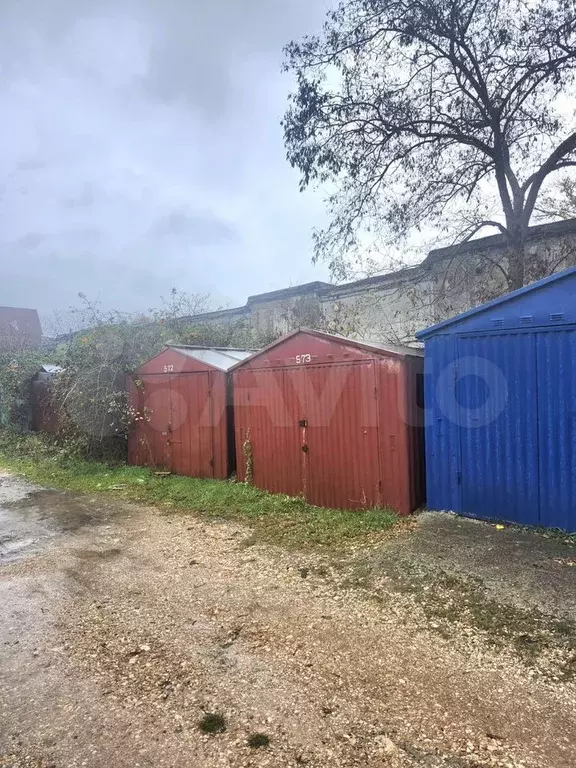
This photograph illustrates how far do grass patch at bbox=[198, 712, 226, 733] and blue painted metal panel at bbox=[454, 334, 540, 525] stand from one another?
13.0 ft

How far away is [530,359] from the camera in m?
5.03

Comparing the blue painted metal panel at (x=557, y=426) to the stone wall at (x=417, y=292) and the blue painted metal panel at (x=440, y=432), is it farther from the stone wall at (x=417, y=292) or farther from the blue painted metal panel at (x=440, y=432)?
the stone wall at (x=417, y=292)

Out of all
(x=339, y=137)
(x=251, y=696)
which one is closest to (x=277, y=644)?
(x=251, y=696)

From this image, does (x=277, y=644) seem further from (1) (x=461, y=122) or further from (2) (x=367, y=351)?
(1) (x=461, y=122)

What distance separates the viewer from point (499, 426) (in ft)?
17.2

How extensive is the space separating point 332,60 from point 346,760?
33.7 feet

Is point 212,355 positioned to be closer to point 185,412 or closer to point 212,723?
point 185,412

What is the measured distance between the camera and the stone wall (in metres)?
9.85

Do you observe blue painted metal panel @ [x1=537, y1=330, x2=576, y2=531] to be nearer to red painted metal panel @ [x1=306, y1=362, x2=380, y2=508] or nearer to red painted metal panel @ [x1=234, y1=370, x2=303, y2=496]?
red painted metal panel @ [x1=306, y1=362, x2=380, y2=508]

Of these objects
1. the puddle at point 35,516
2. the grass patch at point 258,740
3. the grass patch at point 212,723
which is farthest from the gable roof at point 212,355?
the grass patch at point 258,740

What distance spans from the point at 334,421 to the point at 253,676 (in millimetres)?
3802

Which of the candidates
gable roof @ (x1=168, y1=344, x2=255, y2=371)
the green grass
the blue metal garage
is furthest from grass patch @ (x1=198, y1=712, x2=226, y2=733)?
gable roof @ (x1=168, y1=344, x2=255, y2=371)

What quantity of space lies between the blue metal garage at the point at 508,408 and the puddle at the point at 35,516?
469cm

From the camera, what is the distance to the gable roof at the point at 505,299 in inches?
188
